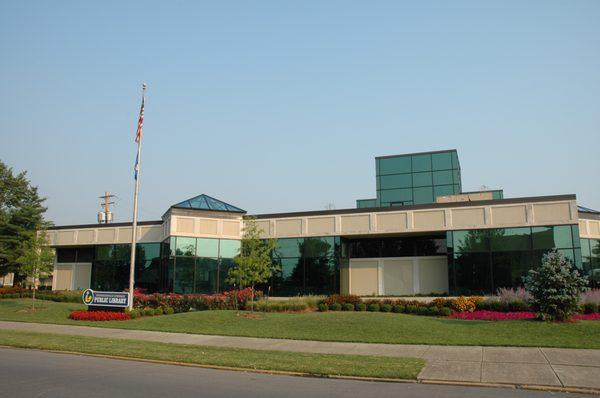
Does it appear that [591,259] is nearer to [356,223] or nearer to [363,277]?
[363,277]

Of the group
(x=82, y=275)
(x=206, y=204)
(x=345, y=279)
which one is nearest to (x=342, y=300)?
(x=345, y=279)

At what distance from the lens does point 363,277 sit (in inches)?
1367

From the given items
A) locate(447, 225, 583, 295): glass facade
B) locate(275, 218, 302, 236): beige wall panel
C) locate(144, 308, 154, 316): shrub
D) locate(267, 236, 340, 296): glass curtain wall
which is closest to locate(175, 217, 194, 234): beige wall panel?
locate(275, 218, 302, 236): beige wall panel

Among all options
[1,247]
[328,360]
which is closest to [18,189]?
[1,247]

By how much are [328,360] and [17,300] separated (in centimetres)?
3061

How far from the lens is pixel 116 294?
1028 inches

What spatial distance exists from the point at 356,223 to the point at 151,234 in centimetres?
1539

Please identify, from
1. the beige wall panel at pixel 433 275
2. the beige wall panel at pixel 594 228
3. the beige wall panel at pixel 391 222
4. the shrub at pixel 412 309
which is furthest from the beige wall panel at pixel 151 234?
the beige wall panel at pixel 594 228

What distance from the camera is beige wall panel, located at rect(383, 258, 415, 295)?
110 feet

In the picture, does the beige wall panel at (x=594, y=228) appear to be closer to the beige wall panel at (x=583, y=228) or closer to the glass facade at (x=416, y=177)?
the beige wall panel at (x=583, y=228)

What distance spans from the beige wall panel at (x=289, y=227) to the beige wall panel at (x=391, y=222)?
218 inches

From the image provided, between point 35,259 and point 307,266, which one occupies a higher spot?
point 35,259

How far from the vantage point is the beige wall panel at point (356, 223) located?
108 feet

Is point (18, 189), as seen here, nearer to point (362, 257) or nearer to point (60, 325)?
point (60, 325)
